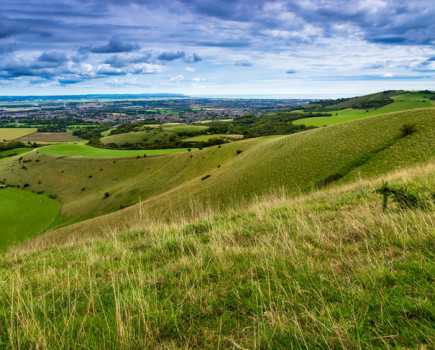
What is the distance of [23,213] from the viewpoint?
58250 millimetres

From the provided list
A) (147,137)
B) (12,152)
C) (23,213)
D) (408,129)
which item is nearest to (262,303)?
(408,129)

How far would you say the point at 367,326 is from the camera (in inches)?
79.7

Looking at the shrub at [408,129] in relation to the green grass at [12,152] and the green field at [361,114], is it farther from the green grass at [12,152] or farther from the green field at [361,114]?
the green grass at [12,152]

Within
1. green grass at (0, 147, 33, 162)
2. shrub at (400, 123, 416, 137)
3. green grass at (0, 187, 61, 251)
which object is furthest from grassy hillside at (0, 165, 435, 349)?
green grass at (0, 147, 33, 162)

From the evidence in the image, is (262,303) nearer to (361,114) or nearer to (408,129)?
(408,129)

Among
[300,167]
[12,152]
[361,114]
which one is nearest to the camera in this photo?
[300,167]

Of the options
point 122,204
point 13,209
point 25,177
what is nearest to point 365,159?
point 122,204

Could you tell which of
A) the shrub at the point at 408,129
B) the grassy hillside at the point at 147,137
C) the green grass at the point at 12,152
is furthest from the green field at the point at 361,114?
the green grass at the point at 12,152

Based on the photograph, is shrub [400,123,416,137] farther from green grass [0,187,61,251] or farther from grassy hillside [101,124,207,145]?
grassy hillside [101,124,207,145]

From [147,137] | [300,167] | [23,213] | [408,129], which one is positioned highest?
[408,129]

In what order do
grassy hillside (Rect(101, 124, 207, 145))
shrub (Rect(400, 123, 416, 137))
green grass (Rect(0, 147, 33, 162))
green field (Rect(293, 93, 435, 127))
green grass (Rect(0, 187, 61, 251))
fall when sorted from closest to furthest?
1. shrub (Rect(400, 123, 416, 137))
2. green grass (Rect(0, 187, 61, 251))
3. green field (Rect(293, 93, 435, 127))
4. green grass (Rect(0, 147, 33, 162))
5. grassy hillside (Rect(101, 124, 207, 145))

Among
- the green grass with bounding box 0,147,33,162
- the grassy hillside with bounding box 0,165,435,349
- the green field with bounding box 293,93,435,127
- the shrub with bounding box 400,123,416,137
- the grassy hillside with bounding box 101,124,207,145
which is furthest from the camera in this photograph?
the grassy hillside with bounding box 101,124,207,145

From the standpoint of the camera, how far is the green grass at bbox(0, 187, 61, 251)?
46831 mm

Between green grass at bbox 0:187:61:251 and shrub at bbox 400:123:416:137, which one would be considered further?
green grass at bbox 0:187:61:251
